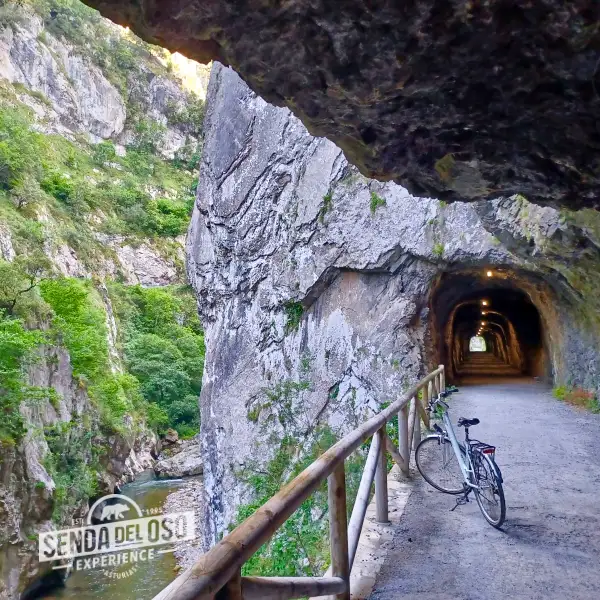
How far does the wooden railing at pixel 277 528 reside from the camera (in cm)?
150

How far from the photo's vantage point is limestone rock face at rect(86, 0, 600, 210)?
9.86ft

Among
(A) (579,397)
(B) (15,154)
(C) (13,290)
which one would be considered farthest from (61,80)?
Result: (A) (579,397)

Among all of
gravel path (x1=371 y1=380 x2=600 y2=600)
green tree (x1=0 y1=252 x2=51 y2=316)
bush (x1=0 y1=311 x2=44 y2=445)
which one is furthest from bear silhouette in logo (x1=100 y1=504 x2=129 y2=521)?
gravel path (x1=371 y1=380 x2=600 y2=600)

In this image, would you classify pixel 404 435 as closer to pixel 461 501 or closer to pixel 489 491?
pixel 461 501

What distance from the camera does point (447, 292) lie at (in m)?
17.3

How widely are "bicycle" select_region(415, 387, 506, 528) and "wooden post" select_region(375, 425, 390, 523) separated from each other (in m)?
0.90

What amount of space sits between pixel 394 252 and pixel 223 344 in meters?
6.62

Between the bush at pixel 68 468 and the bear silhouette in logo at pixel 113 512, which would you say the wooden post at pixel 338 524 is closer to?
the bush at pixel 68 468

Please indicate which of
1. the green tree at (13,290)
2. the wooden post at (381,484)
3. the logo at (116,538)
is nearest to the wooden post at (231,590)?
the wooden post at (381,484)

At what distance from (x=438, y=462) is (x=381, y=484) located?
1887 millimetres

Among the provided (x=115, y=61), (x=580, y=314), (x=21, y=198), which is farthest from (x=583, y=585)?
(x=115, y=61)

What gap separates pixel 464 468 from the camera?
5.02 metres

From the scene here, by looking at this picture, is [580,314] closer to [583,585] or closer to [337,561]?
[583,585]

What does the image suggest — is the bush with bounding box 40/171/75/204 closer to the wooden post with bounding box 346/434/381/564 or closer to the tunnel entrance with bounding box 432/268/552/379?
the tunnel entrance with bounding box 432/268/552/379
